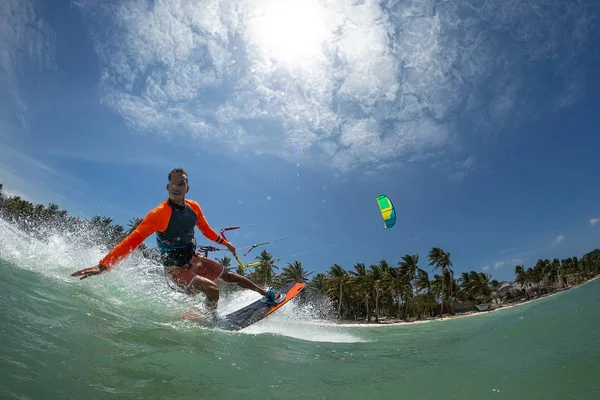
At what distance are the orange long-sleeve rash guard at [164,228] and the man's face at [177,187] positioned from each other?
158 millimetres

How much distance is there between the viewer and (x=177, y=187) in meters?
5.72

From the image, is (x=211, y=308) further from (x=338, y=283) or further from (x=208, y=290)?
(x=338, y=283)

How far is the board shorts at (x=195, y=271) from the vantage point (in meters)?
6.01

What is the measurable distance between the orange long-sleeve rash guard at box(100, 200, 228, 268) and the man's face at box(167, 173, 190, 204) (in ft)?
0.52

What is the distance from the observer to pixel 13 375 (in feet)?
6.46

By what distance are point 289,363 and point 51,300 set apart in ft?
9.76

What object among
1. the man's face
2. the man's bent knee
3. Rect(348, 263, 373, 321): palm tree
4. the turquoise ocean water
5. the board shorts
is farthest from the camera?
Rect(348, 263, 373, 321): palm tree

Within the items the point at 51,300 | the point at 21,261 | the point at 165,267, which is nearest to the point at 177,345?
the point at 51,300

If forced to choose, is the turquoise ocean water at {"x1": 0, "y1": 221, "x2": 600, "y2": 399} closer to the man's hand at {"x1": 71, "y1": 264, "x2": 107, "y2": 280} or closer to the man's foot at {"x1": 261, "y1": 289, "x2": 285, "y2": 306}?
the man's hand at {"x1": 71, "y1": 264, "x2": 107, "y2": 280}

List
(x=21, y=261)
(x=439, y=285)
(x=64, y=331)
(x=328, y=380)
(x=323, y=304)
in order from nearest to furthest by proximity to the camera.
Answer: (x=64, y=331) → (x=328, y=380) → (x=21, y=261) → (x=439, y=285) → (x=323, y=304)

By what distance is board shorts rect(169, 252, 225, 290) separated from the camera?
19.7 feet

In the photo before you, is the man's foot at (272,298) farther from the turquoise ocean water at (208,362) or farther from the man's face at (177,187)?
the man's face at (177,187)

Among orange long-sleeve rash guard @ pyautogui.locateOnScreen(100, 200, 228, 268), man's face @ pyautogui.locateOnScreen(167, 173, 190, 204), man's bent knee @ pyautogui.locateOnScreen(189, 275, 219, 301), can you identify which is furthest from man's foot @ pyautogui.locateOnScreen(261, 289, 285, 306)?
man's face @ pyautogui.locateOnScreen(167, 173, 190, 204)

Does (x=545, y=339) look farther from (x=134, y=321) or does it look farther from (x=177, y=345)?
(x=134, y=321)
